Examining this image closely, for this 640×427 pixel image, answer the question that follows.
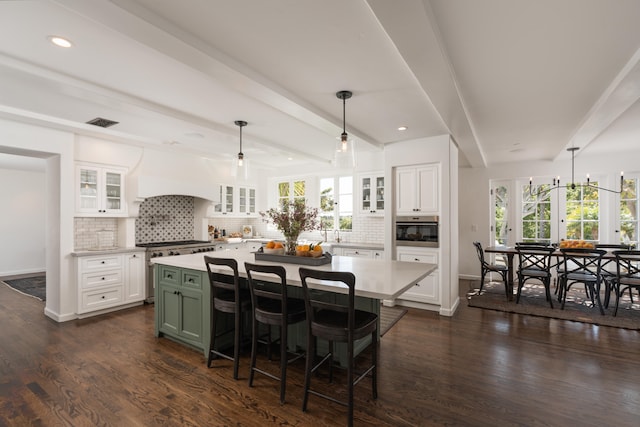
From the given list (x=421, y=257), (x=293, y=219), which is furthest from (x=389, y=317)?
(x=293, y=219)

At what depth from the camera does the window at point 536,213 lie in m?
6.53

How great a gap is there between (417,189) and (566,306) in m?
2.98

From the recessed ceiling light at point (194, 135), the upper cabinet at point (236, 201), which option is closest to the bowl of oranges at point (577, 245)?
the recessed ceiling light at point (194, 135)

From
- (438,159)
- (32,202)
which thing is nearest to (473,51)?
(438,159)

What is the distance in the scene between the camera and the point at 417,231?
187 inches

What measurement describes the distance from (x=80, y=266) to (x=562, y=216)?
8.63m

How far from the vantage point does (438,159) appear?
14.7 feet

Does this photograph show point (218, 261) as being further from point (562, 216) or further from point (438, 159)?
point (562, 216)

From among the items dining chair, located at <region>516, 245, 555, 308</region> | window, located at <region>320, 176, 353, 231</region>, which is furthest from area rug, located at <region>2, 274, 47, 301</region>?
dining chair, located at <region>516, 245, 555, 308</region>

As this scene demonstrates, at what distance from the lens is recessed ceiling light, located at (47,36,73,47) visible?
206cm

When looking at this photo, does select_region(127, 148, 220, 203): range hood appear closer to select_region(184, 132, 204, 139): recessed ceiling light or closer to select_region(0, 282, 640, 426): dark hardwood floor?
select_region(184, 132, 204, 139): recessed ceiling light

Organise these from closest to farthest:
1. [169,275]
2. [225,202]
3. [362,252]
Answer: [169,275] → [362,252] → [225,202]

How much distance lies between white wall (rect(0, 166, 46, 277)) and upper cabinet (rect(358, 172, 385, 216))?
24.1 ft

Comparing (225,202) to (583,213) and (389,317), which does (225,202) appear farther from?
(583,213)
